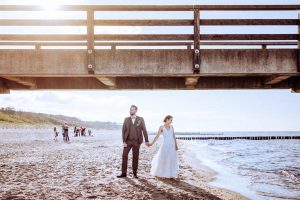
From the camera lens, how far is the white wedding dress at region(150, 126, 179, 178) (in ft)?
39.6

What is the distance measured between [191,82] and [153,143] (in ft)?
11.9

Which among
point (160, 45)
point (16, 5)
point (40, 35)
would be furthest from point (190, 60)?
point (16, 5)

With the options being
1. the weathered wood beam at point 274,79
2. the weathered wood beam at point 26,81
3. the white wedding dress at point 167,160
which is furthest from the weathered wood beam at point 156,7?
the white wedding dress at point 167,160

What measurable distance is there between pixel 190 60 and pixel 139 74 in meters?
1.08

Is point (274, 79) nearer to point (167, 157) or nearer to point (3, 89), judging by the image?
point (167, 157)

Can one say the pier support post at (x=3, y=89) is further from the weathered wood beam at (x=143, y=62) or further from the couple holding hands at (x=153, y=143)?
the couple holding hands at (x=153, y=143)

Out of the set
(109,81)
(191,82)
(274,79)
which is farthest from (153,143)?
(274,79)

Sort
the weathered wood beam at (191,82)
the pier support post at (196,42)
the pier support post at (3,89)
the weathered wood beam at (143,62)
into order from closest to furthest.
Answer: the pier support post at (196,42) < the weathered wood beam at (143,62) < the weathered wood beam at (191,82) < the pier support post at (3,89)

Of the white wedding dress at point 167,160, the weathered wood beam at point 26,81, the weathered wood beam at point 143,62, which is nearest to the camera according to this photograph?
the weathered wood beam at point 143,62

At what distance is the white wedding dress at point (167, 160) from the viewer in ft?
39.6

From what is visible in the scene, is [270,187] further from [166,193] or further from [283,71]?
[283,71]

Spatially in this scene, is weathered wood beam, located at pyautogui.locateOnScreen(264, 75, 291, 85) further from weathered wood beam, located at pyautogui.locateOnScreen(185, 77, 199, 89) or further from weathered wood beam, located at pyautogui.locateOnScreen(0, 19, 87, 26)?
weathered wood beam, located at pyautogui.locateOnScreen(0, 19, 87, 26)

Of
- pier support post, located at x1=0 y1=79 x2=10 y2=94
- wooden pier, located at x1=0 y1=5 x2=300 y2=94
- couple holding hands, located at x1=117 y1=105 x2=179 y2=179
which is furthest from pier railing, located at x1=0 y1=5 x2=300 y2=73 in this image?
couple holding hands, located at x1=117 y1=105 x2=179 y2=179

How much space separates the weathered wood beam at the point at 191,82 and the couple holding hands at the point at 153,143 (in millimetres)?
2732
